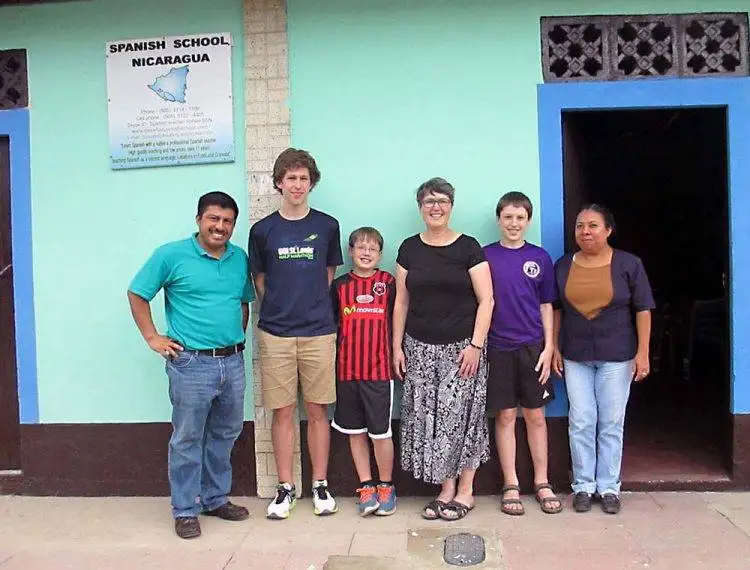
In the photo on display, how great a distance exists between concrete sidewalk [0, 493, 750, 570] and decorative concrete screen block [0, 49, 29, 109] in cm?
254

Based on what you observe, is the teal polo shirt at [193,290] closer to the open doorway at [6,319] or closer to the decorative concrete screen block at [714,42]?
the open doorway at [6,319]

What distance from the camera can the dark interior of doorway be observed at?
174 inches

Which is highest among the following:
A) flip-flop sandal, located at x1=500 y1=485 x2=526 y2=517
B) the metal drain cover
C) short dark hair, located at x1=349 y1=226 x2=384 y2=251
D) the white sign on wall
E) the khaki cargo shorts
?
the white sign on wall

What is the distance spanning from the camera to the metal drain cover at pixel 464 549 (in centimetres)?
330

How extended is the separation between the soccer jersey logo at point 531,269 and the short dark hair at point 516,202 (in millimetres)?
280

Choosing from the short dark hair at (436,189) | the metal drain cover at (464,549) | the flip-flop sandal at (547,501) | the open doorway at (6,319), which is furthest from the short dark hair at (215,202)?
the flip-flop sandal at (547,501)

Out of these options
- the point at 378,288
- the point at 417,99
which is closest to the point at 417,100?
the point at 417,99

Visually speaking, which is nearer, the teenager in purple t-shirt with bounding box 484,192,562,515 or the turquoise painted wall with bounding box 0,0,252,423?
the teenager in purple t-shirt with bounding box 484,192,562,515

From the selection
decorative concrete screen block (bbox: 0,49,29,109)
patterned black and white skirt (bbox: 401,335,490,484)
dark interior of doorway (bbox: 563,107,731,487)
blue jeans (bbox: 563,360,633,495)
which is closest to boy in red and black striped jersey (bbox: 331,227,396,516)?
patterned black and white skirt (bbox: 401,335,490,484)

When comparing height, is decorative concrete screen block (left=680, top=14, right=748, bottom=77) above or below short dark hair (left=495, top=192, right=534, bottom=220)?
above

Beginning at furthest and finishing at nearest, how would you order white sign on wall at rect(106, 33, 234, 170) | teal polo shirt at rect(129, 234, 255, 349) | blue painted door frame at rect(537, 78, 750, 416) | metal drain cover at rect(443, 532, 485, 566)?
white sign on wall at rect(106, 33, 234, 170), blue painted door frame at rect(537, 78, 750, 416), teal polo shirt at rect(129, 234, 255, 349), metal drain cover at rect(443, 532, 485, 566)

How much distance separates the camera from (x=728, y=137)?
4.09 metres

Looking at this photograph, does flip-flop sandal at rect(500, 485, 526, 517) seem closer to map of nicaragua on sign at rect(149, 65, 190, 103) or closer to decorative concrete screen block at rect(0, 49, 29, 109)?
map of nicaragua on sign at rect(149, 65, 190, 103)

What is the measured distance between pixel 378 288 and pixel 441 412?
776 mm
